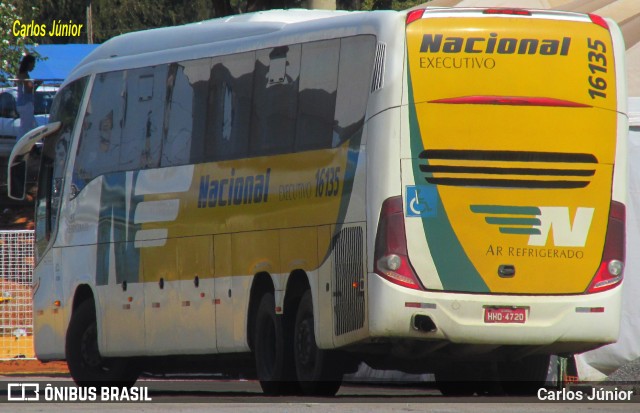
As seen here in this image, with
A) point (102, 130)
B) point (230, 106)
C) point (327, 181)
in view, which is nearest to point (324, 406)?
point (327, 181)

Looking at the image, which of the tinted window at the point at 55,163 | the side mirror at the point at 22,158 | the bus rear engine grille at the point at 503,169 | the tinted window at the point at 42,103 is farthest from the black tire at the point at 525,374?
the tinted window at the point at 42,103

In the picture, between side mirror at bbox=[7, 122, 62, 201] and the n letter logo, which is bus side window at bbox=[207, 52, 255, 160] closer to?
the n letter logo

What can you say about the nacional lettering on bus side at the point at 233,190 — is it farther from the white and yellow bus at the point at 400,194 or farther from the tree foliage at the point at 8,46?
the tree foliage at the point at 8,46

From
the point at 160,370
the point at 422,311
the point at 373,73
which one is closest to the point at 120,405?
the point at 422,311

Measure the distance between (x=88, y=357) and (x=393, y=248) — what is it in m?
6.67

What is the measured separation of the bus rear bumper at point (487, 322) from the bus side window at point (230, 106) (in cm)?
302

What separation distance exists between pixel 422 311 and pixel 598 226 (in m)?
1.77

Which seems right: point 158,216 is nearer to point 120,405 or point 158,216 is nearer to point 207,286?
point 207,286

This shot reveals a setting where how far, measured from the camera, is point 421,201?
525 inches

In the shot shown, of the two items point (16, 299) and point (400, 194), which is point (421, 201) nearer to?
point (400, 194)

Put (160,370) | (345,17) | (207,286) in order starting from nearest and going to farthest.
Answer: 1. (345,17)
2. (207,286)
3. (160,370)

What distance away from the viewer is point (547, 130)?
1355 cm

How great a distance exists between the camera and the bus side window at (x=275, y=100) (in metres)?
14.9

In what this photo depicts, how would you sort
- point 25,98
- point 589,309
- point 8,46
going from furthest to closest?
1. point 8,46
2. point 25,98
3. point 589,309
